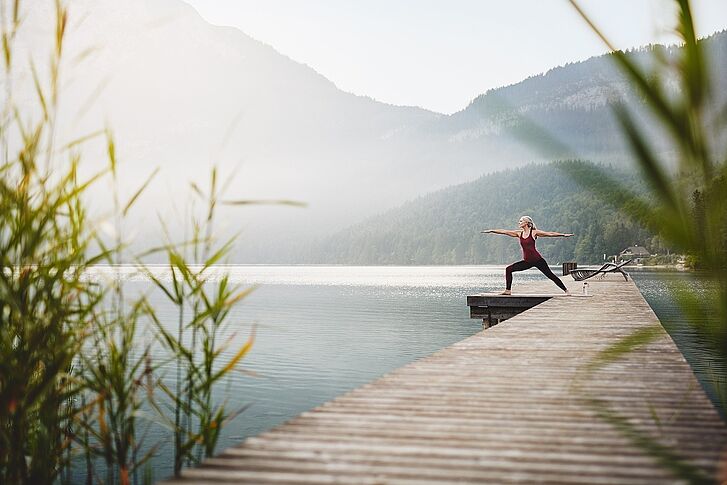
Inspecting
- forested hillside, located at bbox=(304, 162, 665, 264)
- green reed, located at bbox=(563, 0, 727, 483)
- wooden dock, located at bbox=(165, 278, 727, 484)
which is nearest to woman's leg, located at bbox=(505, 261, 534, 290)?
wooden dock, located at bbox=(165, 278, 727, 484)

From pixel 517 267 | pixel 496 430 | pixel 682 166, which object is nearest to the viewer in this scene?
pixel 682 166

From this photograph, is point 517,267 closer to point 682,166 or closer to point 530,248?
point 530,248

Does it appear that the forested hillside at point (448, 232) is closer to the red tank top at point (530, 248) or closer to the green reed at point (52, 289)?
the red tank top at point (530, 248)

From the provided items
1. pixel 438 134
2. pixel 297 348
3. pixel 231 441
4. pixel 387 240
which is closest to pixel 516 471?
pixel 438 134

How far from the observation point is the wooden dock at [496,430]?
89.8 inches

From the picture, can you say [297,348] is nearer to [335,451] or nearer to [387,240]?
[335,451]

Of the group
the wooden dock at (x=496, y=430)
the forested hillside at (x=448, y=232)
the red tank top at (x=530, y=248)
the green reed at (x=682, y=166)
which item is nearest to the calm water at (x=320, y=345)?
the green reed at (x=682, y=166)

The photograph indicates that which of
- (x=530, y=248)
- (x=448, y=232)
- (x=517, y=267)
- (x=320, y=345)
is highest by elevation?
(x=448, y=232)

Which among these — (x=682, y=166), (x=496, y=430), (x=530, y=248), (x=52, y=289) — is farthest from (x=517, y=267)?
(x=682, y=166)

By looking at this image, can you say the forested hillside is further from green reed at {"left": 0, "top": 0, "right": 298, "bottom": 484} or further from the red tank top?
green reed at {"left": 0, "top": 0, "right": 298, "bottom": 484}

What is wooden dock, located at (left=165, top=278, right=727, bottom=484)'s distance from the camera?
2.28 m

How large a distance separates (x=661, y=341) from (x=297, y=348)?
14.4 meters

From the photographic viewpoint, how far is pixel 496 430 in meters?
2.91

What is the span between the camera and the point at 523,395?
3.70 metres
